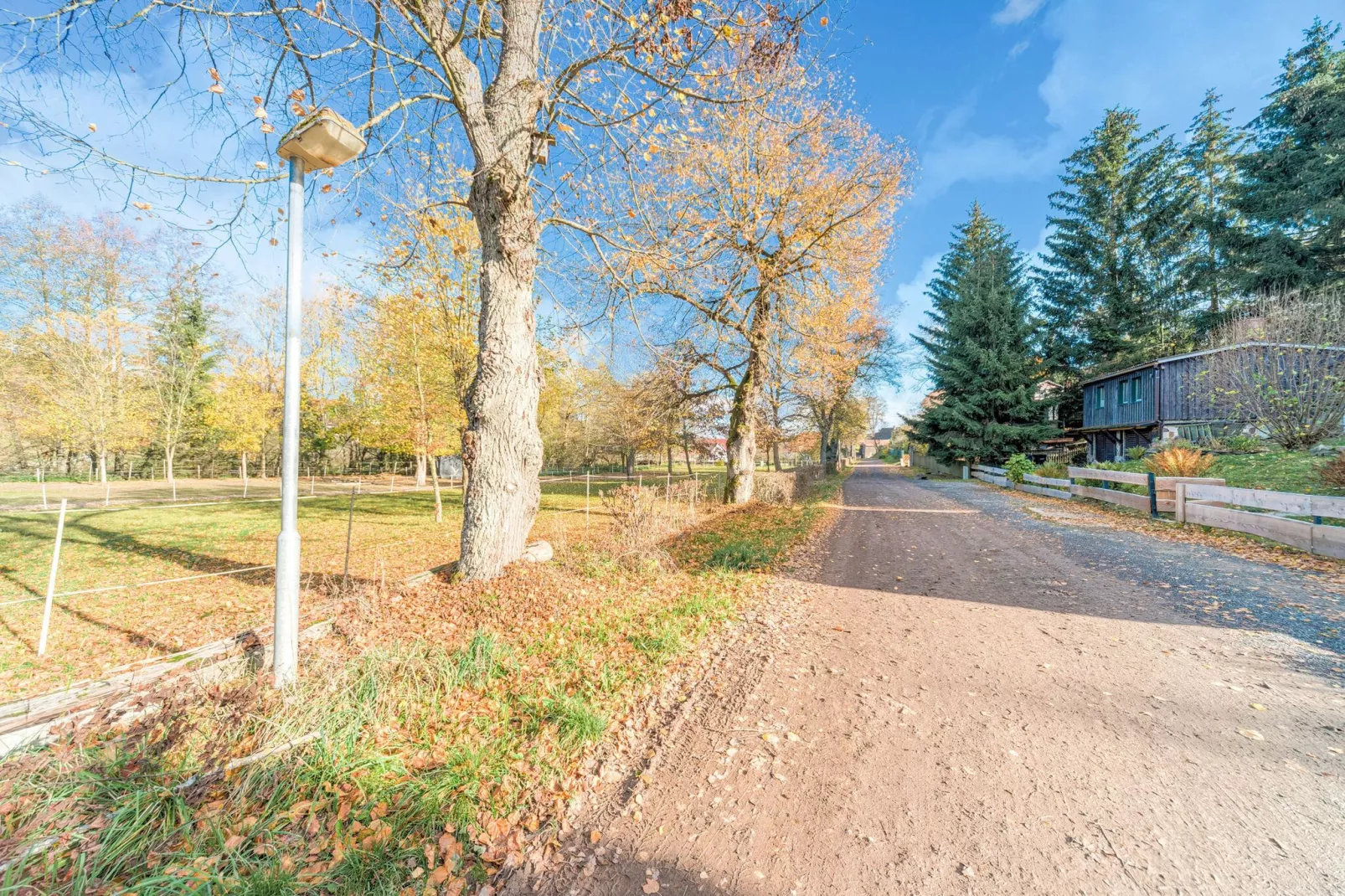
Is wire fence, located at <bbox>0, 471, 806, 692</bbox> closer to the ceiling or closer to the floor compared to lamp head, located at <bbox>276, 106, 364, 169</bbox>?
closer to the floor

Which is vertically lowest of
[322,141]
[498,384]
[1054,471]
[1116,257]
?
[1054,471]

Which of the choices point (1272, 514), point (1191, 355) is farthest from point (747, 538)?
point (1191, 355)

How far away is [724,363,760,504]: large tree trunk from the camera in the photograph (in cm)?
1405

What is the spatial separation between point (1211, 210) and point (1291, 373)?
61.9 feet

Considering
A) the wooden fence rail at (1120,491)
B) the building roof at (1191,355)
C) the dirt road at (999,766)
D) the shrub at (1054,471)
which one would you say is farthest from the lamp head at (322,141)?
the building roof at (1191,355)

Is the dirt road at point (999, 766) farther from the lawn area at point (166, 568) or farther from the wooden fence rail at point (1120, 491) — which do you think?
the wooden fence rail at point (1120, 491)

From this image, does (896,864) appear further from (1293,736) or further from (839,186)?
(839,186)

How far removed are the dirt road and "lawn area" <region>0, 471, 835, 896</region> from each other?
50 cm

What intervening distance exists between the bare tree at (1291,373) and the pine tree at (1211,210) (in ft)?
35.7

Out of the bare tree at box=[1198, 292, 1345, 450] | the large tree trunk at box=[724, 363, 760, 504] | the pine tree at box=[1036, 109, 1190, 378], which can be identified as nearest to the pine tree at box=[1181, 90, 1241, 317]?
the pine tree at box=[1036, 109, 1190, 378]

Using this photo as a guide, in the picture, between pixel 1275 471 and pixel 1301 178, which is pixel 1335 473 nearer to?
pixel 1275 471

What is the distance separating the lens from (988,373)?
25766 millimetres

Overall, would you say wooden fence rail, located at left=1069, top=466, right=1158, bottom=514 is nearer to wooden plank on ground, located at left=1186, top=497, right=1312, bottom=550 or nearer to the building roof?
wooden plank on ground, located at left=1186, top=497, right=1312, bottom=550

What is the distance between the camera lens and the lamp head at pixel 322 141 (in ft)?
10.2
